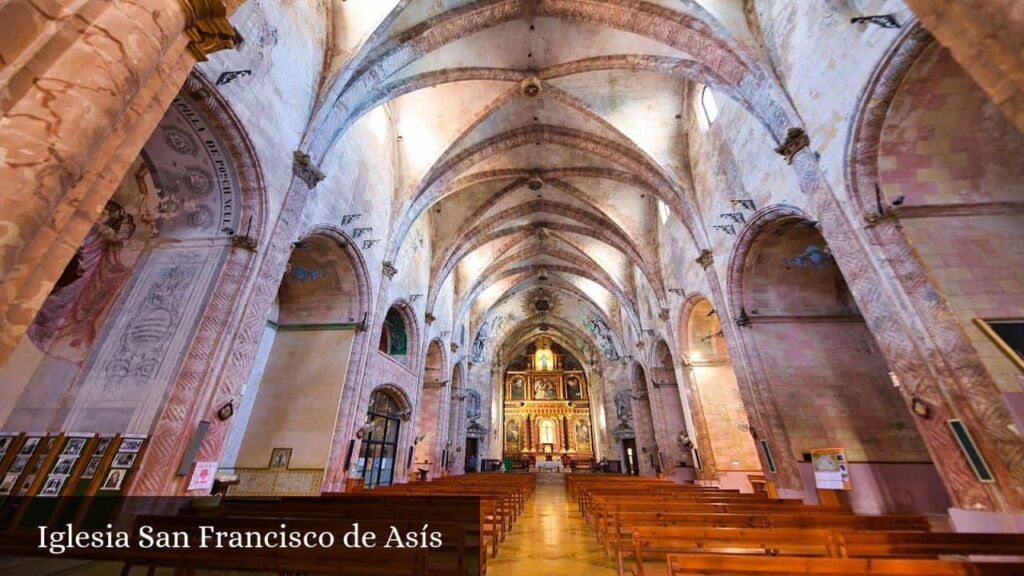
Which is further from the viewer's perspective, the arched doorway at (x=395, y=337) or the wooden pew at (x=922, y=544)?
the arched doorway at (x=395, y=337)

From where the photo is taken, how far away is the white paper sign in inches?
201

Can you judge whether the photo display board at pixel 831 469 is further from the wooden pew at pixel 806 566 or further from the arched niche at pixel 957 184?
the wooden pew at pixel 806 566

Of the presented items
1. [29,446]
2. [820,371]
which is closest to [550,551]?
[29,446]

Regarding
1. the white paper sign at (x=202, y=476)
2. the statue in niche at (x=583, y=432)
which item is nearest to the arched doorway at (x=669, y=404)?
the white paper sign at (x=202, y=476)

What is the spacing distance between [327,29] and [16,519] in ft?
31.9

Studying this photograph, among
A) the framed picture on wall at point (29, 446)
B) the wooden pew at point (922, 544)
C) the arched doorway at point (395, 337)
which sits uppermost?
the arched doorway at point (395, 337)

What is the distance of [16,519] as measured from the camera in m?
4.07

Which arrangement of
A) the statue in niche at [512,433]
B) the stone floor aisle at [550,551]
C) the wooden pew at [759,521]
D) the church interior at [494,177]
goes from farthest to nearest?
the statue in niche at [512,433] < the stone floor aisle at [550,551] < the wooden pew at [759,521] < the church interior at [494,177]

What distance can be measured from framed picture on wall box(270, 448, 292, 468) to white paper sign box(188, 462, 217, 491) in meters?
3.85

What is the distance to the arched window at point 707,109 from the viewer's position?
10.5 metres

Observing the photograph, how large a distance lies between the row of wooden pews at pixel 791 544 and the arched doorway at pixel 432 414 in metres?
13.3

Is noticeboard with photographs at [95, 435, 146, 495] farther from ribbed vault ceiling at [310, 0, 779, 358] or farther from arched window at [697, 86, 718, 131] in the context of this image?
arched window at [697, 86, 718, 131]

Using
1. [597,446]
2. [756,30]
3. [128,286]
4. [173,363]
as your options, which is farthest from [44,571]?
[597,446]

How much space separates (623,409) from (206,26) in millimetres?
26988
